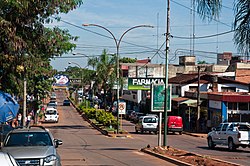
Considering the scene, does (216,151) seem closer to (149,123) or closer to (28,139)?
(28,139)

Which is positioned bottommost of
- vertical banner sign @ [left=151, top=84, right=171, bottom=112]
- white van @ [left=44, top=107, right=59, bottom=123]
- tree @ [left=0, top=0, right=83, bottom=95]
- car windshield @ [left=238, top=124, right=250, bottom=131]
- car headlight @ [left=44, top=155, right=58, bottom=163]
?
white van @ [left=44, top=107, right=59, bottom=123]

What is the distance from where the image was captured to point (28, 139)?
16.4 m

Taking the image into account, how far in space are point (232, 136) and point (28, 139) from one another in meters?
18.1

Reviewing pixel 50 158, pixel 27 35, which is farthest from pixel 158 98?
pixel 50 158

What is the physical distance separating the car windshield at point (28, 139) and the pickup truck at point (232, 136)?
17.4m

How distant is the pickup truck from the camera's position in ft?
102

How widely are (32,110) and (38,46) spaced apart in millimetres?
44987

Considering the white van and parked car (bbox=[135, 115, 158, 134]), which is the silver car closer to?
parked car (bbox=[135, 115, 158, 134])

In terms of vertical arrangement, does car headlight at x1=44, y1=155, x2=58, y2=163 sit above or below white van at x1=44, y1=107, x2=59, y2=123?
above

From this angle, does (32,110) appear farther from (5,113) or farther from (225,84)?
(5,113)

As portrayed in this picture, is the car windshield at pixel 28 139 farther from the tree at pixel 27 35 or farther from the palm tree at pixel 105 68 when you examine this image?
the palm tree at pixel 105 68

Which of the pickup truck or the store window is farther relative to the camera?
the store window

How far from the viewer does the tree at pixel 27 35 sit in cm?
1521

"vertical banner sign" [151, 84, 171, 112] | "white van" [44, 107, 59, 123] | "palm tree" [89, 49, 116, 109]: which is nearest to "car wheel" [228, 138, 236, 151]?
"vertical banner sign" [151, 84, 171, 112]
